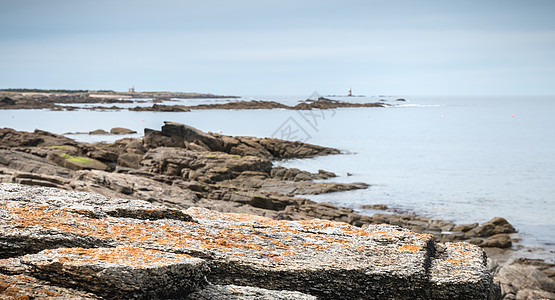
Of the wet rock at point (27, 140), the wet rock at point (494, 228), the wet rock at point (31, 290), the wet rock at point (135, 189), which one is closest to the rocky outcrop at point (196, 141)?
the wet rock at point (27, 140)

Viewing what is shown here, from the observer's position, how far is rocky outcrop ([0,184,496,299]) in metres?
4.75

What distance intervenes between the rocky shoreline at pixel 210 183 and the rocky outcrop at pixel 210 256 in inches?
5.2

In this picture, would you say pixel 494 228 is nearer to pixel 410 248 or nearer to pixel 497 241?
pixel 497 241

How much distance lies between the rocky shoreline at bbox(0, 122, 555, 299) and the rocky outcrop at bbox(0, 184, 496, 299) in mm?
131

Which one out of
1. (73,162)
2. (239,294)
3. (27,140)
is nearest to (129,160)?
(73,162)

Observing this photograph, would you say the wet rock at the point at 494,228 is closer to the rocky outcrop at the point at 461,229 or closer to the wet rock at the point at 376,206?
the rocky outcrop at the point at 461,229

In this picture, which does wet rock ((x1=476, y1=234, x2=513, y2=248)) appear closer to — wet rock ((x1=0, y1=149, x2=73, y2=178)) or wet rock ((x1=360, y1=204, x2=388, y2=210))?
wet rock ((x1=360, y1=204, x2=388, y2=210))

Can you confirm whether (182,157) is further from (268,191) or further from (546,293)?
(546,293)

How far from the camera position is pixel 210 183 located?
36188 millimetres

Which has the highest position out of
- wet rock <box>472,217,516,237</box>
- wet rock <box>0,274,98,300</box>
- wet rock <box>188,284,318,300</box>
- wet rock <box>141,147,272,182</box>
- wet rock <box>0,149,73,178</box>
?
wet rock <box>0,274,98,300</box>

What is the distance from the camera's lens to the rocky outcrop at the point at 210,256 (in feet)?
15.6

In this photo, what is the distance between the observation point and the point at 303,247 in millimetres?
6629

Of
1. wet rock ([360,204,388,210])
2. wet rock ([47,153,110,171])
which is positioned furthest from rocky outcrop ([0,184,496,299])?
wet rock ([47,153,110,171])

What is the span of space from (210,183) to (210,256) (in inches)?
1208
